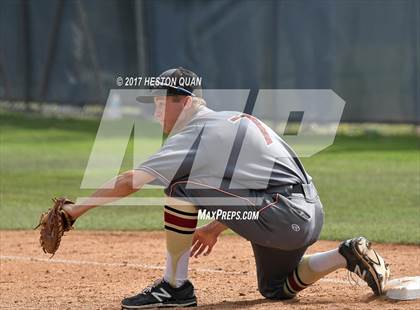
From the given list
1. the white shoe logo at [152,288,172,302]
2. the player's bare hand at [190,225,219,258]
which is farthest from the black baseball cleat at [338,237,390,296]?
the white shoe logo at [152,288,172,302]

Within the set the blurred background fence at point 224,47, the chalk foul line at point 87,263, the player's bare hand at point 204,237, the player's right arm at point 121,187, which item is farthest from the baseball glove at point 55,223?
the blurred background fence at point 224,47

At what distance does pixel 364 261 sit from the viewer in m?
6.25

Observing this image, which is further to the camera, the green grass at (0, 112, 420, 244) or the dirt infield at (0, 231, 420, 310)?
the green grass at (0, 112, 420, 244)

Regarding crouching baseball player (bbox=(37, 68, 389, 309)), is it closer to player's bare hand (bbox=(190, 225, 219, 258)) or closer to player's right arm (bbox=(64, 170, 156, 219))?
player's right arm (bbox=(64, 170, 156, 219))

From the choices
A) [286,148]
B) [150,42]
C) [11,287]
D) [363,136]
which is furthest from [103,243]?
[150,42]

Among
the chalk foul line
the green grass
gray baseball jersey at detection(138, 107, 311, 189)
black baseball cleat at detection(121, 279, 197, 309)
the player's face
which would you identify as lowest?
the green grass

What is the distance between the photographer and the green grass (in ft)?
34.6

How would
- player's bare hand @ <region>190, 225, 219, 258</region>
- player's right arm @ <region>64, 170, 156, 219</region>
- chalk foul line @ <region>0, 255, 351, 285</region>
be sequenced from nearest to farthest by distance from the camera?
player's right arm @ <region>64, 170, 156, 219</region> < player's bare hand @ <region>190, 225, 219, 258</region> < chalk foul line @ <region>0, 255, 351, 285</region>

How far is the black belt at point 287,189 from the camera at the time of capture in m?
6.18

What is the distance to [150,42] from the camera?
19875mm

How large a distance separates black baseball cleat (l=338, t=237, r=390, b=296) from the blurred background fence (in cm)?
1154

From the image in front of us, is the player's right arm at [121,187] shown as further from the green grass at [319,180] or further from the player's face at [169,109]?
the green grass at [319,180]

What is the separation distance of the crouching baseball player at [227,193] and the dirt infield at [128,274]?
0.25m

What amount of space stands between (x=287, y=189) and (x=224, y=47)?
1300cm
